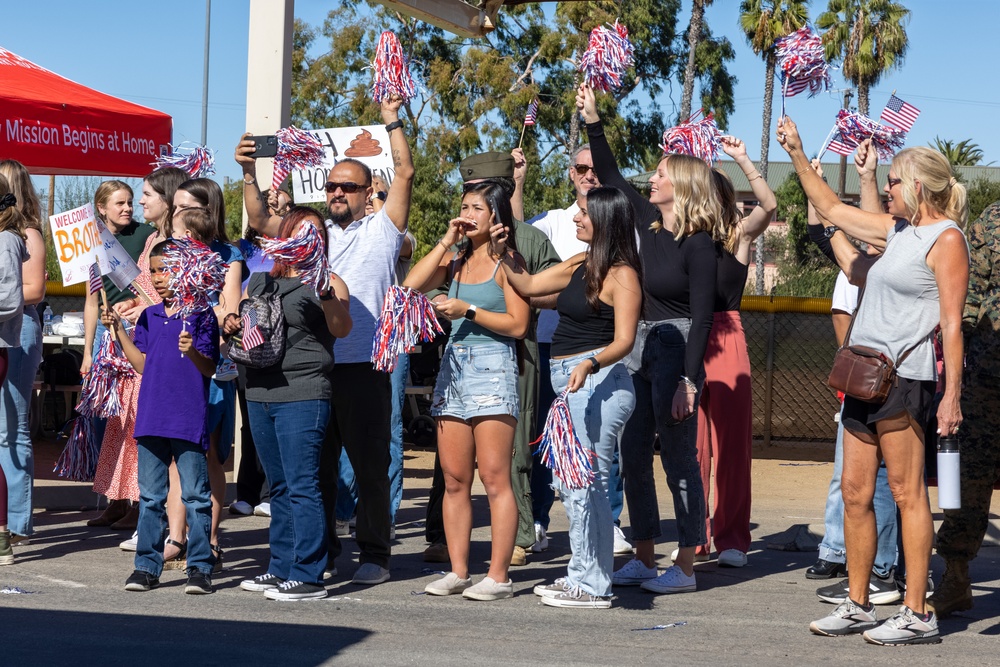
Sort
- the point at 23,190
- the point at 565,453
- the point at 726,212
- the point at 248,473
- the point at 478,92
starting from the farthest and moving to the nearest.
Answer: the point at 478,92, the point at 248,473, the point at 23,190, the point at 726,212, the point at 565,453

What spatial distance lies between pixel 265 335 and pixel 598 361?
149cm

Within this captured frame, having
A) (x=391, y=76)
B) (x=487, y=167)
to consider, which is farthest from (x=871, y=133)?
(x=391, y=76)

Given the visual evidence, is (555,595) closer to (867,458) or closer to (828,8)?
(867,458)

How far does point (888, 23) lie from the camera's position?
45.6m

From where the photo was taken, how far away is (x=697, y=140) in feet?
→ 22.4

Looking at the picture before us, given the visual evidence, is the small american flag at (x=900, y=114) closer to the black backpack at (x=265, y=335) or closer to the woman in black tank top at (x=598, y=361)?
the woman in black tank top at (x=598, y=361)

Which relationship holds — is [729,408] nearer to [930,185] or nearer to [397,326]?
[930,185]

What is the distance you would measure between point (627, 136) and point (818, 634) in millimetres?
30038

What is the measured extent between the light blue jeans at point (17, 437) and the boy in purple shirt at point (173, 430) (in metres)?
1.24

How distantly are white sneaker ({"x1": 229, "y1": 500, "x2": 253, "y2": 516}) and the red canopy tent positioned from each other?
245 cm

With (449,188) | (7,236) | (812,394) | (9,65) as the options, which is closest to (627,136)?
(449,188)

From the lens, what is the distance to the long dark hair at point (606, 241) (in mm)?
5570

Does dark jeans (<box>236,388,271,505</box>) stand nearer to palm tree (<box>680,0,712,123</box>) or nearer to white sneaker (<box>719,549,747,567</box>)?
white sneaker (<box>719,549,747,567</box>)

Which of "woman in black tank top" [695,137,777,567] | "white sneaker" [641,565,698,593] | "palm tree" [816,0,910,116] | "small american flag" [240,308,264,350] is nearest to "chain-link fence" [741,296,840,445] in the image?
"woman in black tank top" [695,137,777,567]
